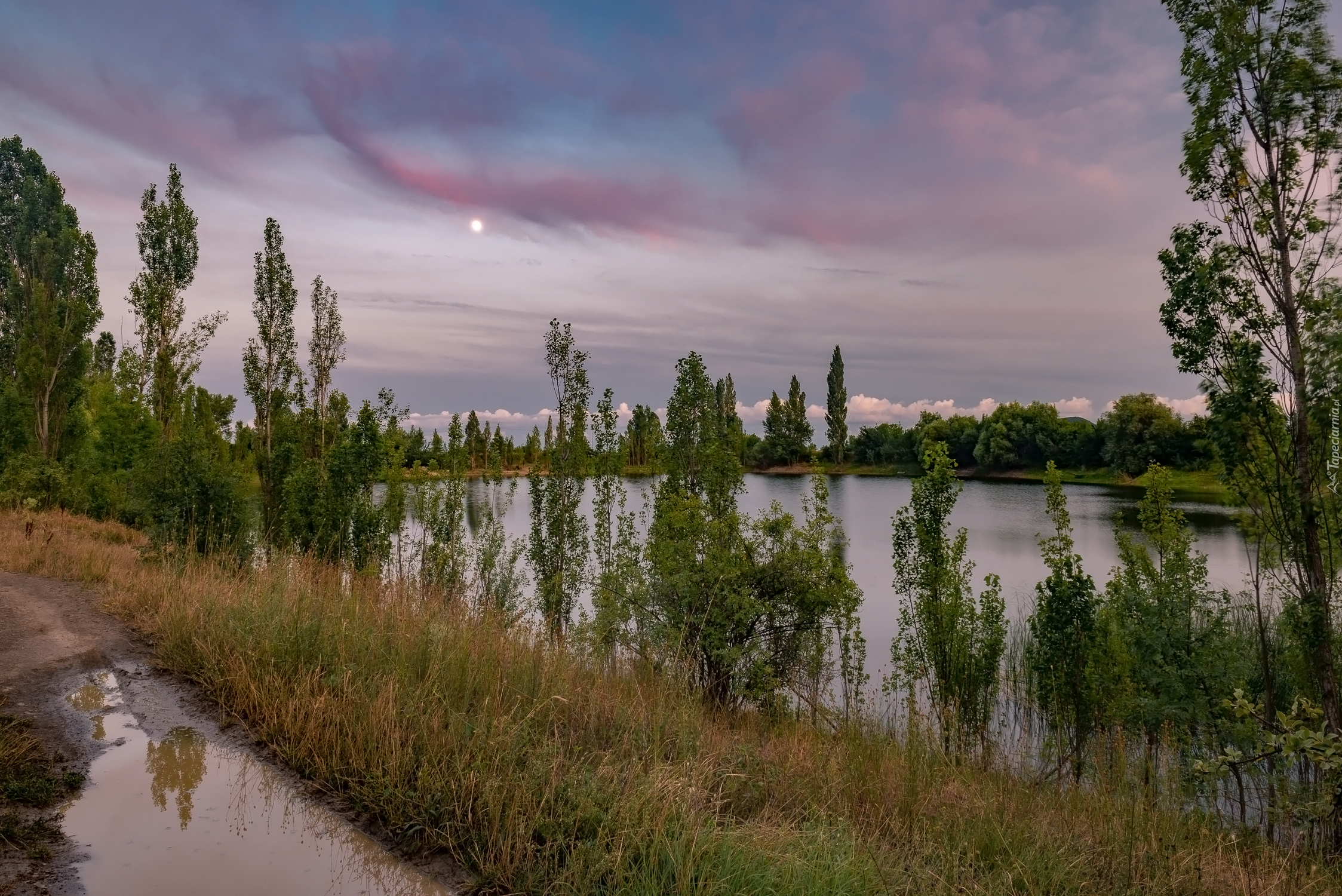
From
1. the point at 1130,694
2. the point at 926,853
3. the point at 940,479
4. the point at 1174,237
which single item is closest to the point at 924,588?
the point at 940,479

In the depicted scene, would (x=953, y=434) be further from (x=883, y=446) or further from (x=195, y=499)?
(x=195, y=499)

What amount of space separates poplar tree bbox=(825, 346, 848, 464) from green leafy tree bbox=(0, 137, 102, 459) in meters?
68.1

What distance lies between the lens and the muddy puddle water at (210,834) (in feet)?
11.3

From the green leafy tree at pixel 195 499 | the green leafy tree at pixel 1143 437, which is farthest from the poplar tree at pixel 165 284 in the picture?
the green leafy tree at pixel 1143 437

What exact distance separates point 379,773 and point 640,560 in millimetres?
12835

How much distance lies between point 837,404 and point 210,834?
274ft

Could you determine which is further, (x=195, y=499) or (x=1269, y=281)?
Answer: (x=195, y=499)

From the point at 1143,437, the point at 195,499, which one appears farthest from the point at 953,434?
Answer: the point at 195,499

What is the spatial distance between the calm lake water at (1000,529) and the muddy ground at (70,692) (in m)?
11.1

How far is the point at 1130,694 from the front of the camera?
48.2ft

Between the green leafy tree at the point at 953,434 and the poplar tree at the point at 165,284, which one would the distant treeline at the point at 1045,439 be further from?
the poplar tree at the point at 165,284

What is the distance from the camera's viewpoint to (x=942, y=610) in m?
15.8

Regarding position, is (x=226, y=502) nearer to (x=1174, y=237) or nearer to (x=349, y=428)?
(x=349, y=428)

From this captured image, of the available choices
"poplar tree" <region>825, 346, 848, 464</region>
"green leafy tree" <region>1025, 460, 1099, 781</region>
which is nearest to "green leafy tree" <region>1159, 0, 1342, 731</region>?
"green leafy tree" <region>1025, 460, 1099, 781</region>
